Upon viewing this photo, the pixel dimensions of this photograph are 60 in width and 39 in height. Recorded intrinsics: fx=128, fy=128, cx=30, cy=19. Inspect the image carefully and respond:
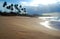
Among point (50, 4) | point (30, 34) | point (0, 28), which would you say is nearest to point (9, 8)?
point (0, 28)

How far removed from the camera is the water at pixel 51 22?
142 cm

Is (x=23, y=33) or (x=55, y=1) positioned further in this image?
(x=55, y=1)

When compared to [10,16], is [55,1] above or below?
above

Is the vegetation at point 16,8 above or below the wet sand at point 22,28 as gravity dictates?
above

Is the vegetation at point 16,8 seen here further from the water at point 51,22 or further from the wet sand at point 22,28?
the water at point 51,22

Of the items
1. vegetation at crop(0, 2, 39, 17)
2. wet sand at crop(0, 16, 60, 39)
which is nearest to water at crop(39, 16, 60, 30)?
wet sand at crop(0, 16, 60, 39)

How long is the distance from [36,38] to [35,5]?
0.37 meters

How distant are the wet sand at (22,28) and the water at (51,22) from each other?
53 millimetres

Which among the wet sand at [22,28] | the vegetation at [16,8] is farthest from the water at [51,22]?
the vegetation at [16,8]

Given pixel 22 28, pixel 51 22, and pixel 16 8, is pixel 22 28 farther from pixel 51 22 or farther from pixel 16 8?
pixel 51 22

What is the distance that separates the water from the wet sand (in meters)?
0.05

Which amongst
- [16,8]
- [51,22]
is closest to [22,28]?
[16,8]

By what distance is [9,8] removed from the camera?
1.39 meters

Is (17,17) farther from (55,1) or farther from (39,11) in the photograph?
(55,1)
